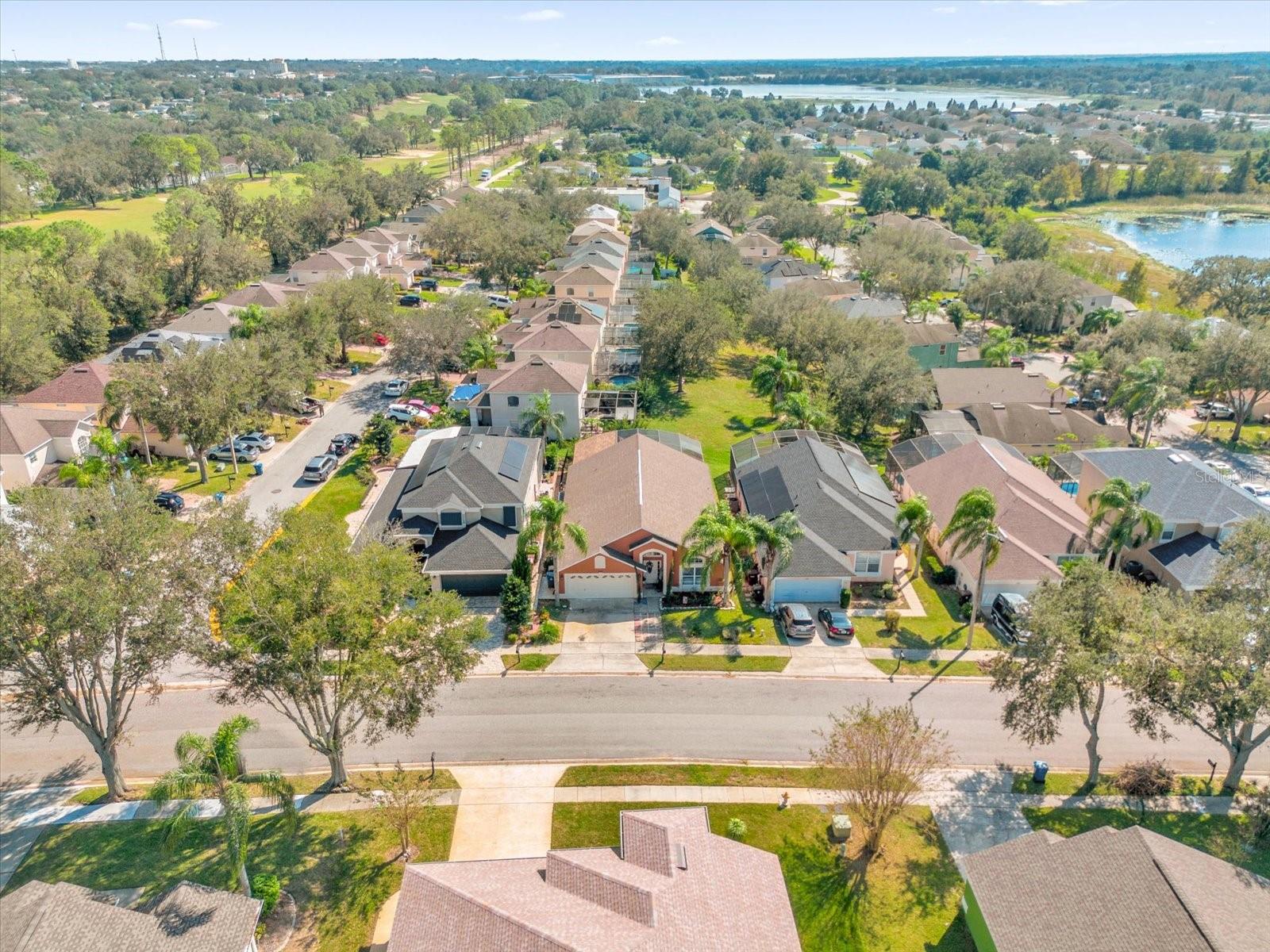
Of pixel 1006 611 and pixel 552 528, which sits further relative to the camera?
pixel 552 528

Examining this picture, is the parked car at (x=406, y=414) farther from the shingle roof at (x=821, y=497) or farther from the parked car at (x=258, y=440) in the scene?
the shingle roof at (x=821, y=497)

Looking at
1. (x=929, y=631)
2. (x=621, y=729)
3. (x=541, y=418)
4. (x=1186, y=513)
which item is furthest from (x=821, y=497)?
(x=541, y=418)

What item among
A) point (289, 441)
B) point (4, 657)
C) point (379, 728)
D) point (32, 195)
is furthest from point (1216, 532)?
point (32, 195)

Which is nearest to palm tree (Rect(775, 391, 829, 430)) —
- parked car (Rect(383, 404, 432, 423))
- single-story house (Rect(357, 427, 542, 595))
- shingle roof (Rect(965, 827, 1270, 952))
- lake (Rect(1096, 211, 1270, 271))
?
single-story house (Rect(357, 427, 542, 595))

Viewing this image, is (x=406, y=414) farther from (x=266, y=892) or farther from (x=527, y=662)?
(x=266, y=892)

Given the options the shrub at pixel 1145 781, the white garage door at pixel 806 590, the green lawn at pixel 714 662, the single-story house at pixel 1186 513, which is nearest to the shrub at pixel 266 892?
the green lawn at pixel 714 662

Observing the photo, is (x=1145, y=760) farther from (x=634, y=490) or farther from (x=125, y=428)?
(x=125, y=428)

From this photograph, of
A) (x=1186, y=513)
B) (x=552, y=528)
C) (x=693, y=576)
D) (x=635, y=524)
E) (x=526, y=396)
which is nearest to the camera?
(x=552, y=528)
